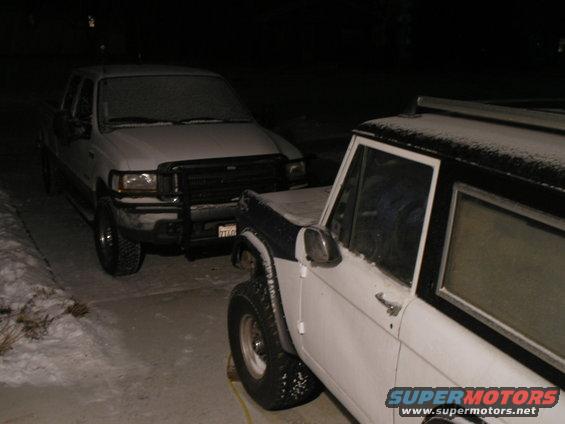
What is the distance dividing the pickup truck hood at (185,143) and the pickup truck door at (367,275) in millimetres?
2651

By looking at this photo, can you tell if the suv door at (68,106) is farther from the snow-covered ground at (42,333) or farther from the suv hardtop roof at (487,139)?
the suv hardtop roof at (487,139)

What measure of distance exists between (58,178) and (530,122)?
7319 millimetres

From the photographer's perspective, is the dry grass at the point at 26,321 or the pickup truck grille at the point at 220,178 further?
the pickup truck grille at the point at 220,178

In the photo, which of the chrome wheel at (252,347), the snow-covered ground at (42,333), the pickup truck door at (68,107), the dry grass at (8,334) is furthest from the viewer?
the pickup truck door at (68,107)

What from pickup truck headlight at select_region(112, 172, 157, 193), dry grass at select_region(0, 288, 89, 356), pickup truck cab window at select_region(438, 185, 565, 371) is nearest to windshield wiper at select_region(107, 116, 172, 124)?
pickup truck headlight at select_region(112, 172, 157, 193)

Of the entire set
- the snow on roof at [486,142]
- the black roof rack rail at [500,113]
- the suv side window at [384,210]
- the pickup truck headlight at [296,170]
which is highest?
the black roof rack rail at [500,113]

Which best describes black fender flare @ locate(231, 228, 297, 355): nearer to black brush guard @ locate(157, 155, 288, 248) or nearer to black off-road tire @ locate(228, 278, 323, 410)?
black off-road tire @ locate(228, 278, 323, 410)

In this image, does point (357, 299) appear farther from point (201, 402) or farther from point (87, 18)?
point (87, 18)

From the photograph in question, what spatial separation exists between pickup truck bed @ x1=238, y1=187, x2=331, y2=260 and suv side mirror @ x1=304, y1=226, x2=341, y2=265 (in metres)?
0.46

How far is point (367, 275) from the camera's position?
9.19ft

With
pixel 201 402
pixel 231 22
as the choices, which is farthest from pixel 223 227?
pixel 231 22

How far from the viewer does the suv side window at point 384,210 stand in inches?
104

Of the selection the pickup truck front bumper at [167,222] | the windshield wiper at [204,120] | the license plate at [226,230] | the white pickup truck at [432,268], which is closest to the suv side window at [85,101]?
the windshield wiper at [204,120]

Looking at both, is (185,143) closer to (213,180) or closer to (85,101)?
(213,180)
